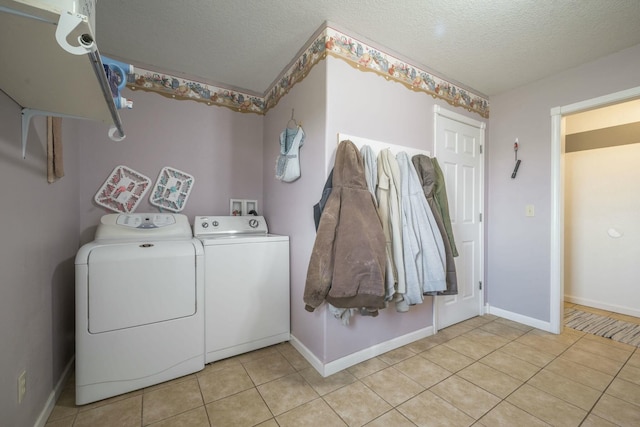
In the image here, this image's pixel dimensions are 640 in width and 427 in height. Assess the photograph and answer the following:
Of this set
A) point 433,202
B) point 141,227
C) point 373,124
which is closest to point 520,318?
point 433,202

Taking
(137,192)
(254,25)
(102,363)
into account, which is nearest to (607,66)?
(254,25)

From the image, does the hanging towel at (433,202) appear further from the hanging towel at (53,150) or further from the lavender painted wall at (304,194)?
the hanging towel at (53,150)

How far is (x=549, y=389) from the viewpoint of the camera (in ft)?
5.02

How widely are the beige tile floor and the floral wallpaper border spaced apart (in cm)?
212

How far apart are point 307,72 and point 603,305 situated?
13.2 ft

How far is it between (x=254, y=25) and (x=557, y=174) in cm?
275

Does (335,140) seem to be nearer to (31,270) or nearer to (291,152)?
(291,152)

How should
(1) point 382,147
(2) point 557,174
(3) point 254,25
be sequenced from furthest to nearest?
1. (2) point 557,174
2. (1) point 382,147
3. (3) point 254,25

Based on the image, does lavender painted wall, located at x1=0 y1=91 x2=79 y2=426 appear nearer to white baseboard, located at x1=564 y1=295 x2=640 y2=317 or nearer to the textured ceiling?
the textured ceiling

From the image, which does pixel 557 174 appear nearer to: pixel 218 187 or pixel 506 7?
pixel 506 7

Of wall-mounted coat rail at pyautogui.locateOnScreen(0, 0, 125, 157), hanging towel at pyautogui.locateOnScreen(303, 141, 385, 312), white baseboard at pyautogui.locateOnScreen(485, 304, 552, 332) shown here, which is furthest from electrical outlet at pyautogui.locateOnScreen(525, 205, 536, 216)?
wall-mounted coat rail at pyautogui.locateOnScreen(0, 0, 125, 157)

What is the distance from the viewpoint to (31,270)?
1.18 meters

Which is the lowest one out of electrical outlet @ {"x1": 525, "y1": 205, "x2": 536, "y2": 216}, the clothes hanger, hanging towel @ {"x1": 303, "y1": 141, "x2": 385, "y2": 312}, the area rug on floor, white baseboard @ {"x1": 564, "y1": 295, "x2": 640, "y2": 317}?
the area rug on floor

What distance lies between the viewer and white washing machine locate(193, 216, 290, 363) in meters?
1.79
